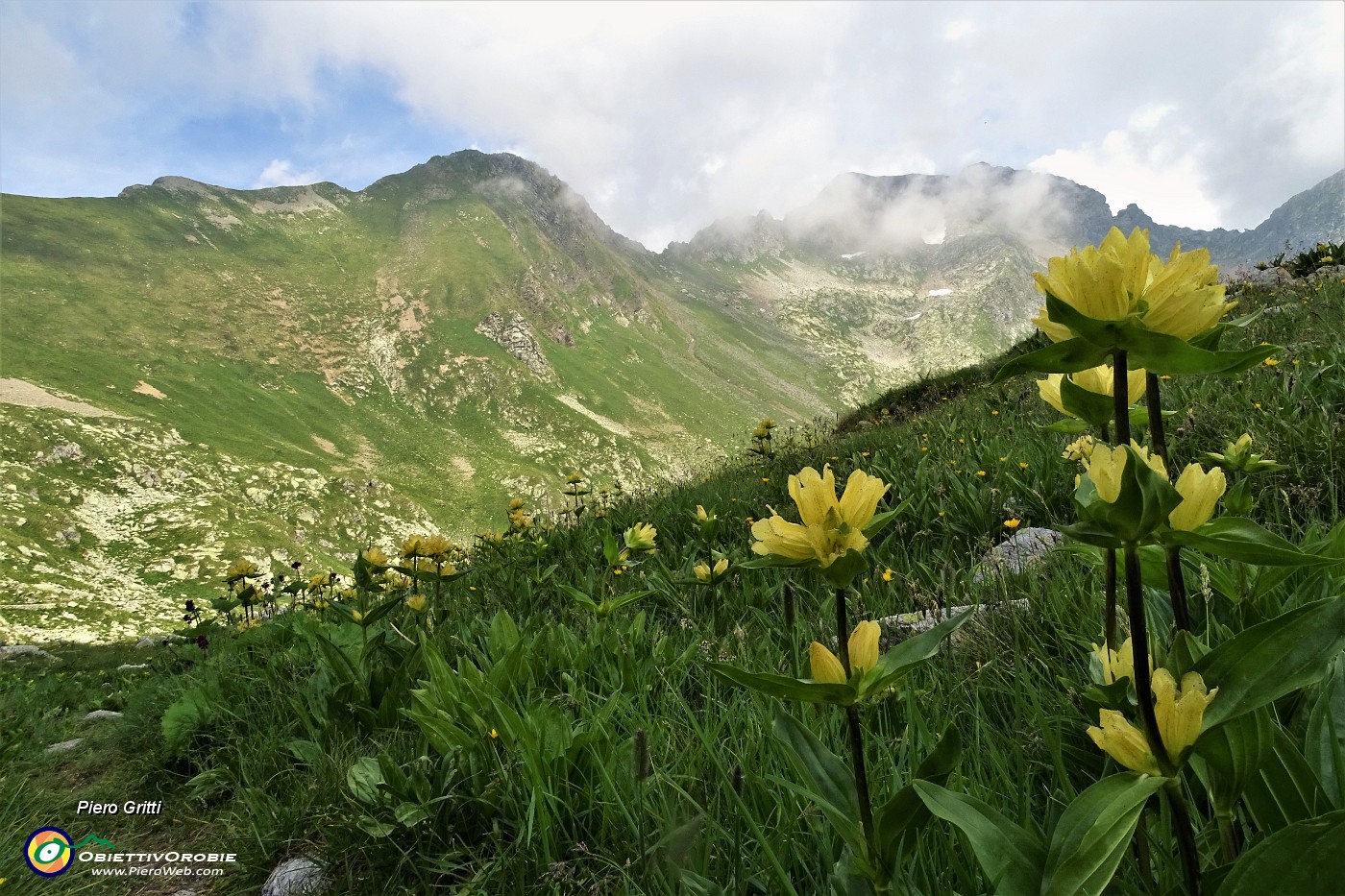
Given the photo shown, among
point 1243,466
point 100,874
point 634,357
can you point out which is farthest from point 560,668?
point 634,357

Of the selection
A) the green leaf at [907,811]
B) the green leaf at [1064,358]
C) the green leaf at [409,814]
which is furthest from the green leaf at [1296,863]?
the green leaf at [409,814]

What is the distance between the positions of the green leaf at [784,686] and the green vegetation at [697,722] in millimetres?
58

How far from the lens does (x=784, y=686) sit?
96cm

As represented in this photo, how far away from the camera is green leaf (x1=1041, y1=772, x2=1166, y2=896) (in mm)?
760

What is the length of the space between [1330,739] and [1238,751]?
314 mm

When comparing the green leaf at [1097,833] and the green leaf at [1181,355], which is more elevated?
the green leaf at [1181,355]

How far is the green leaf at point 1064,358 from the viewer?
941 mm

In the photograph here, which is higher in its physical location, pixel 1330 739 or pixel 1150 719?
pixel 1150 719

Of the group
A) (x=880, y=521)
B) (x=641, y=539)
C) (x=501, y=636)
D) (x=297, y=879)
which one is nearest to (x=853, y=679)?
(x=880, y=521)

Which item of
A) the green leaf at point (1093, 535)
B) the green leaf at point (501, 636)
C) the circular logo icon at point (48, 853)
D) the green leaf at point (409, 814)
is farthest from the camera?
the green leaf at point (501, 636)

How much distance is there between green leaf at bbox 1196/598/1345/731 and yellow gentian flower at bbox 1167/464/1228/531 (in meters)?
0.15

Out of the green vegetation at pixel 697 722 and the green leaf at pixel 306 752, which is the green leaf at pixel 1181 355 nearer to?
the green vegetation at pixel 697 722

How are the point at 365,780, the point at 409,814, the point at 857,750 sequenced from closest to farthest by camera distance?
the point at 857,750 < the point at 409,814 < the point at 365,780

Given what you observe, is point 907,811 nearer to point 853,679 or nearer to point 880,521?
point 853,679
